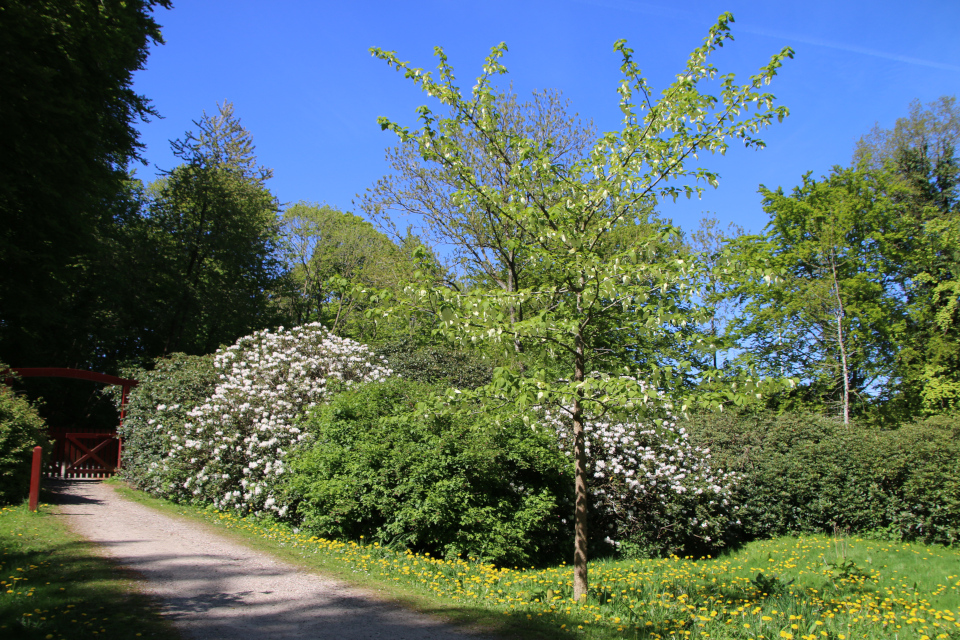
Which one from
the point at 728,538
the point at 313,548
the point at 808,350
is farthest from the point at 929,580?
the point at 808,350

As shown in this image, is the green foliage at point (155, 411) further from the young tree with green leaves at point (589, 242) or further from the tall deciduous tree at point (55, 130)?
the young tree with green leaves at point (589, 242)

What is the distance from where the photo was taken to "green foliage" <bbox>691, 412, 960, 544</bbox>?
37.0 feet

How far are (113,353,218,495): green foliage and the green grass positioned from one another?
17.1ft

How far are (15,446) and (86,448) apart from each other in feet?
21.8

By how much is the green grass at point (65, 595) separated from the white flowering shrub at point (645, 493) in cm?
698

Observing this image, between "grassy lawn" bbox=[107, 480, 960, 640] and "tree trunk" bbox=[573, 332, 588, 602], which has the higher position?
"tree trunk" bbox=[573, 332, 588, 602]

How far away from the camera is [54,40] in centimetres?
1115

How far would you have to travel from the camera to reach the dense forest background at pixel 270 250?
12.2m

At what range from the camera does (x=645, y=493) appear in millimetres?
10406

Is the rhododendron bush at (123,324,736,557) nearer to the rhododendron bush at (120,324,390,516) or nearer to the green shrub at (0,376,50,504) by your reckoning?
the rhododendron bush at (120,324,390,516)

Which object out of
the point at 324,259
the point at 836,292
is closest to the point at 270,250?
the point at 324,259

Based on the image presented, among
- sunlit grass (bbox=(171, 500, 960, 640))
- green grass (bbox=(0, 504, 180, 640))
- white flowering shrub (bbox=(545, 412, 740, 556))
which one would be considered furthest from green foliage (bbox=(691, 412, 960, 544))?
green grass (bbox=(0, 504, 180, 640))

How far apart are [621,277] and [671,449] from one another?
6.96 meters

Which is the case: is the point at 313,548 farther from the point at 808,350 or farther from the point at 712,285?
the point at 808,350
